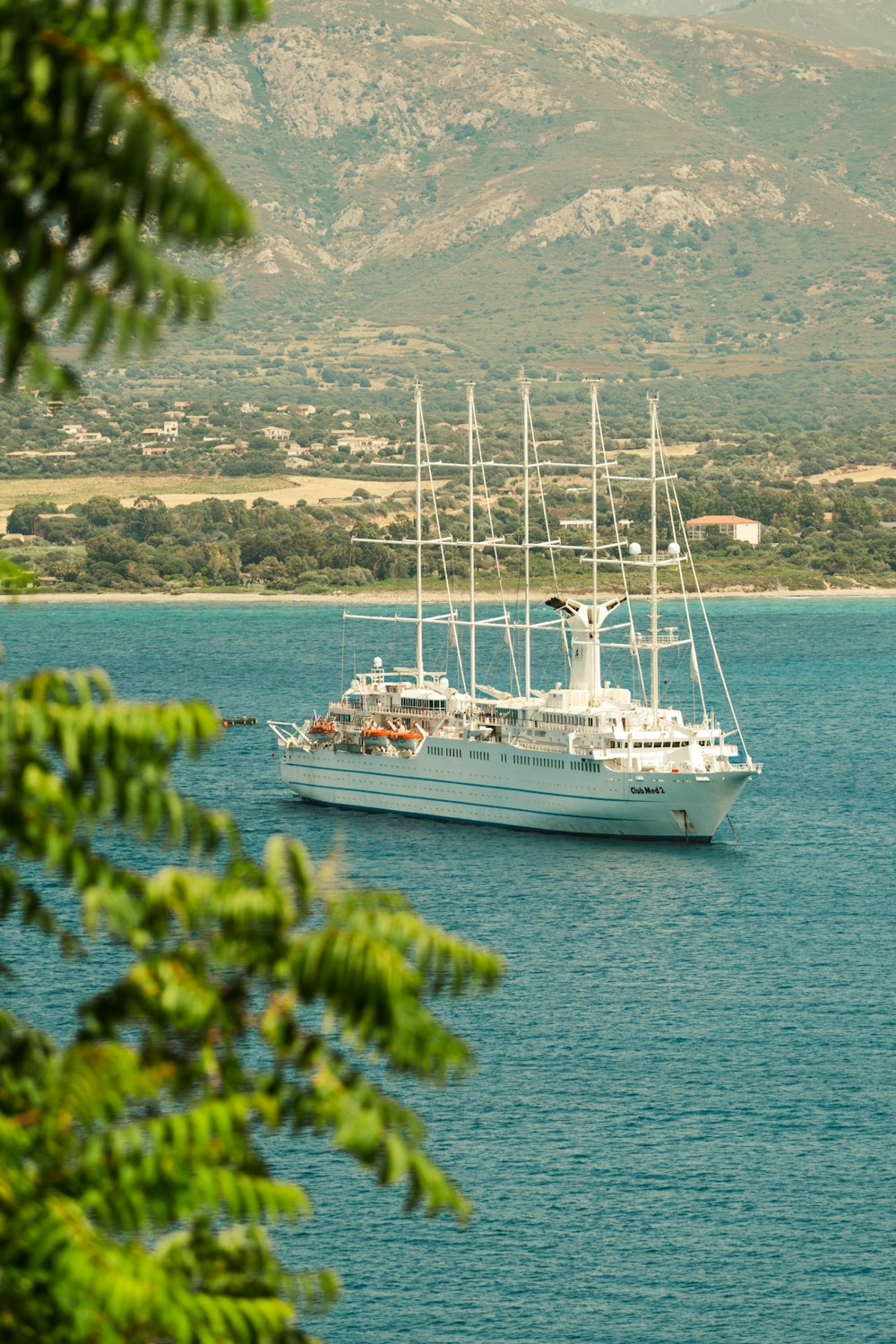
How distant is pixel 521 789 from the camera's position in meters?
83.7

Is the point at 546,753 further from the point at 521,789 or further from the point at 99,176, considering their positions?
the point at 99,176

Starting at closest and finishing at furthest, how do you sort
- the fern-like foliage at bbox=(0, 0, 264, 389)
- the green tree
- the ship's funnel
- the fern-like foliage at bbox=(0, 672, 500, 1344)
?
the fern-like foliage at bbox=(0, 0, 264, 389) < the green tree < the fern-like foliage at bbox=(0, 672, 500, 1344) < the ship's funnel

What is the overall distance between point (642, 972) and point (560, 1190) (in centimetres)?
1870

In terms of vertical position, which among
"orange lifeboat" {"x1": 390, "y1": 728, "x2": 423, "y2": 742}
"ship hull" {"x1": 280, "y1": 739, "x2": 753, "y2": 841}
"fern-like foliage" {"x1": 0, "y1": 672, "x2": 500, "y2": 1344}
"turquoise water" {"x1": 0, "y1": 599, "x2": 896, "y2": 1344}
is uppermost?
"fern-like foliage" {"x1": 0, "y1": 672, "x2": 500, "y2": 1344}

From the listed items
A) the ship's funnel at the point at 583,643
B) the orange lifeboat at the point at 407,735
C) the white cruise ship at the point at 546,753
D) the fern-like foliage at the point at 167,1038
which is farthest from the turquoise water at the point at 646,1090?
the fern-like foliage at the point at 167,1038

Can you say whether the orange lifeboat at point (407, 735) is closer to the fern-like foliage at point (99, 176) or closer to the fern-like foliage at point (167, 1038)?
the fern-like foliage at point (167, 1038)

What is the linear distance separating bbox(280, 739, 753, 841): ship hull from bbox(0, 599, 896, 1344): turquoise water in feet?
2.64

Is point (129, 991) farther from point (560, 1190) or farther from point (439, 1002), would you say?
point (439, 1002)

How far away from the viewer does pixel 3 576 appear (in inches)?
447

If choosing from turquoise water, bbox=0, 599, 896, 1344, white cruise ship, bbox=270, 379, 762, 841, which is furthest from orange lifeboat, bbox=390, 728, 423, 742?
turquoise water, bbox=0, 599, 896, 1344

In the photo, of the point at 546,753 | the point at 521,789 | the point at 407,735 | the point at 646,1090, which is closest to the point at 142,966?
the point at 646,1090

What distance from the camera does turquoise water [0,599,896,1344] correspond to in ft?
127

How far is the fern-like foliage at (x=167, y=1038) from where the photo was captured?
9.68m

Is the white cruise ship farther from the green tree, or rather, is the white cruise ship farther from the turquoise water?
the green tree
